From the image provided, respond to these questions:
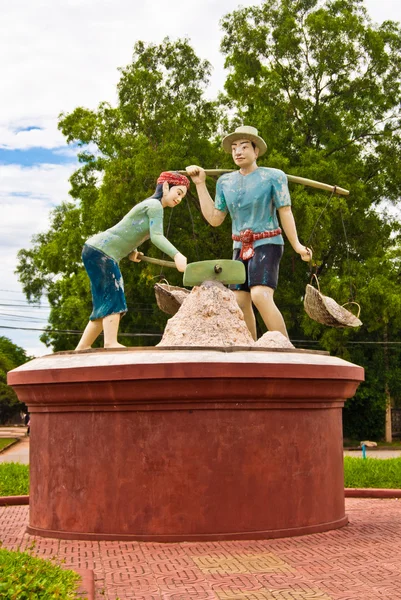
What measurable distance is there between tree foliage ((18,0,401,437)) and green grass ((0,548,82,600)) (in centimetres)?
1879

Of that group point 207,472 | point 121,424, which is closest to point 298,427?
point 207,472

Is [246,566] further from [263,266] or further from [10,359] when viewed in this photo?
[10,359]

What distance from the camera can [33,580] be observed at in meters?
4.09

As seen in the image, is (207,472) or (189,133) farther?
(189,133)

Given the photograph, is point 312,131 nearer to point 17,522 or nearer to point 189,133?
point 189,133

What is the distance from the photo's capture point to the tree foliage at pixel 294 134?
2377 cm

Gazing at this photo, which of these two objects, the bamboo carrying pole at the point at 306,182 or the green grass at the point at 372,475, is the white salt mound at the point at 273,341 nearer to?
the bamboo carrying pole at the point at 306,182

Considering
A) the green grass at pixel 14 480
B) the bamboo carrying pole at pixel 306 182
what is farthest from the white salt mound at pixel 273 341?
the green grass at pixel 14 480

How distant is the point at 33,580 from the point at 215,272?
3597 mm

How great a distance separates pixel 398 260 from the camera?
83.6 ft

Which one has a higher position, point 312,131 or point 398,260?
point 312,131

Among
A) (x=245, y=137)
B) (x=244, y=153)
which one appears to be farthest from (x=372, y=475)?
(x=245, y=137)

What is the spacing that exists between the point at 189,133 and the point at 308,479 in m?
19.6

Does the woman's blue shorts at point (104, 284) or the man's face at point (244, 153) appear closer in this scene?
the woman's blue shorts at point (104, 284)
